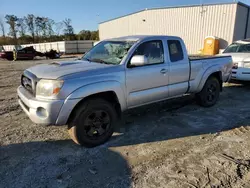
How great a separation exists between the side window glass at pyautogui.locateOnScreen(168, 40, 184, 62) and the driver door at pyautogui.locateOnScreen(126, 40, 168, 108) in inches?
9.8

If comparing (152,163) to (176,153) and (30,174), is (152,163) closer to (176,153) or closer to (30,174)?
(176,153)

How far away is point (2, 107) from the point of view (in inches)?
231

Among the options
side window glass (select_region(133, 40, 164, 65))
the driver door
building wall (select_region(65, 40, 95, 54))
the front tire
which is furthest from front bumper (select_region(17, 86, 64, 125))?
building wall (select_region(65, 40, 95, 54))

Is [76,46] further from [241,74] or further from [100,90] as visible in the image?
[100,90]

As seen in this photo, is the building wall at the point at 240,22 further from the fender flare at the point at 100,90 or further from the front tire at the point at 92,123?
the front tire at the point at 92,123

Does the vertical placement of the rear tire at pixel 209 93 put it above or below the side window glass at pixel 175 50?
below

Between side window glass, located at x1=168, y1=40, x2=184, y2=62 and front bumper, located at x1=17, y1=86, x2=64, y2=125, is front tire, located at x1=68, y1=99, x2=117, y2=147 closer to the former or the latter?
front bumper, located at x1=17, y1=86, x2=64, y2=125

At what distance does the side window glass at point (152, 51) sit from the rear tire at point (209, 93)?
6.13ft

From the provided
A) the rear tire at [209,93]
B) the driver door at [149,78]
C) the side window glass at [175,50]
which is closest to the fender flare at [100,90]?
the driver door at [149,78]

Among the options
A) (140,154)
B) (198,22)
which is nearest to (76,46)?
(198,22)

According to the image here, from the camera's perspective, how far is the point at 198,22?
65.6ft

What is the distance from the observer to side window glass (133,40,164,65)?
4.25m

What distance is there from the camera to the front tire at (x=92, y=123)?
11.5 feet

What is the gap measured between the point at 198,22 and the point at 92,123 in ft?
63.0
